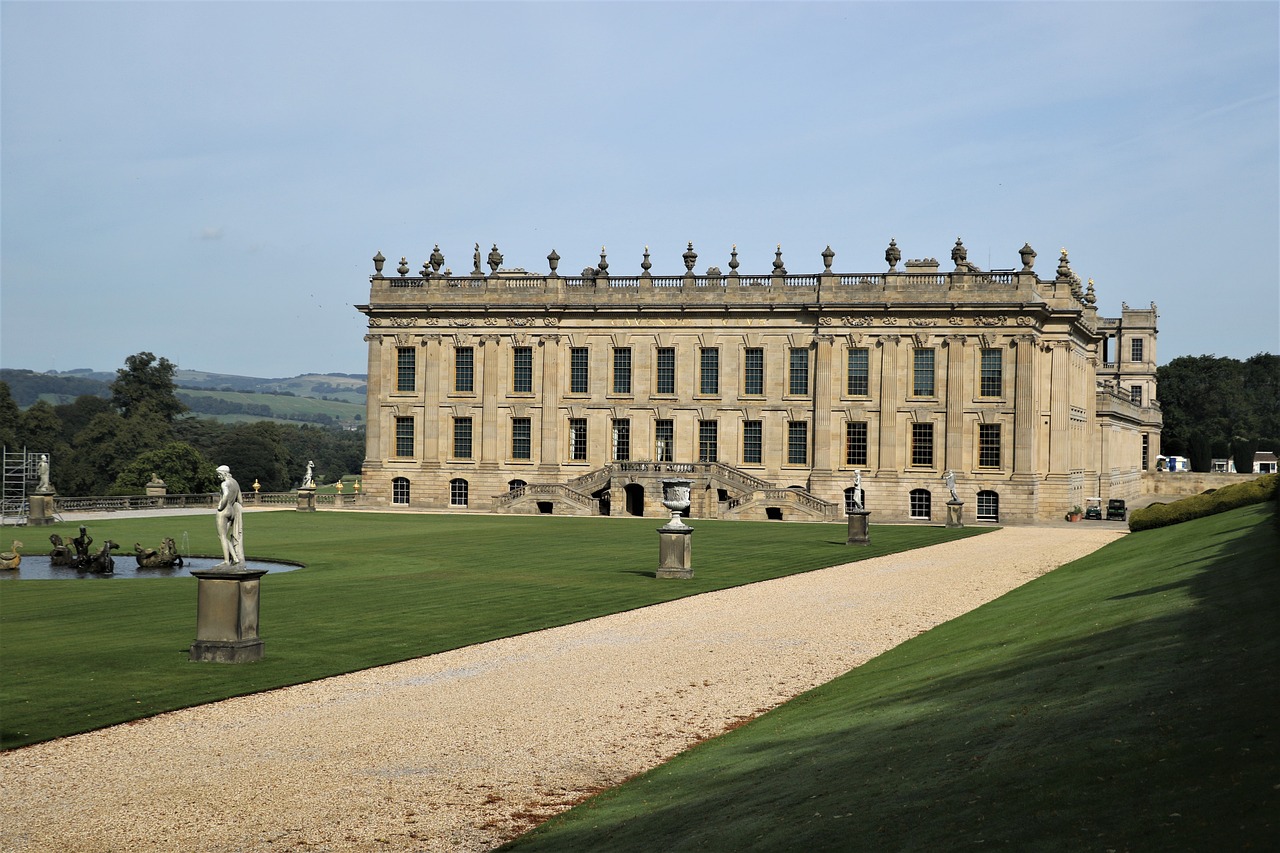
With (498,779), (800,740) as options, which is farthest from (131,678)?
(800,740)

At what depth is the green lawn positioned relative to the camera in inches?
672

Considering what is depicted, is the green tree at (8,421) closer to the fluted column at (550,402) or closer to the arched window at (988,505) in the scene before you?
the fluted column at (550,402)

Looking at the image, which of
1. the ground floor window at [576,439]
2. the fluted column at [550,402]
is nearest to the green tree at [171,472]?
the fluted column at [550,402]

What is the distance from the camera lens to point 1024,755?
31.2 feet

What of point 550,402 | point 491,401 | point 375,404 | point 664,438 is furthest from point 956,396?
point 375,404

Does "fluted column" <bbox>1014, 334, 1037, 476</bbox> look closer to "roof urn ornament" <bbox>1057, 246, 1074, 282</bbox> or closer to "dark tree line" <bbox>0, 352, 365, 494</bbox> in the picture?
"roof urn ornament" <bbox>1057, 246, 1074, 282</bbox>

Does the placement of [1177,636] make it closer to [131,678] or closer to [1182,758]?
[1182,758]

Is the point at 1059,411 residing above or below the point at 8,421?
above

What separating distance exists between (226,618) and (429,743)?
6.06m

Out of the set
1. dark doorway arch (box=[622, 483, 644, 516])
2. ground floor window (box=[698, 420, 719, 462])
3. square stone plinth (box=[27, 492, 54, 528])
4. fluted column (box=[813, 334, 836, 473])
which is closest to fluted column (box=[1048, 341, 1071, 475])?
fluted column (box=[813, 334, 836, 473])

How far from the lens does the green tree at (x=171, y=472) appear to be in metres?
91.8

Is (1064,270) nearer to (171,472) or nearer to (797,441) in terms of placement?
(797,441)

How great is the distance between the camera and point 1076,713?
10375mm

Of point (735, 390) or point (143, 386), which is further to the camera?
point (143, 386)
